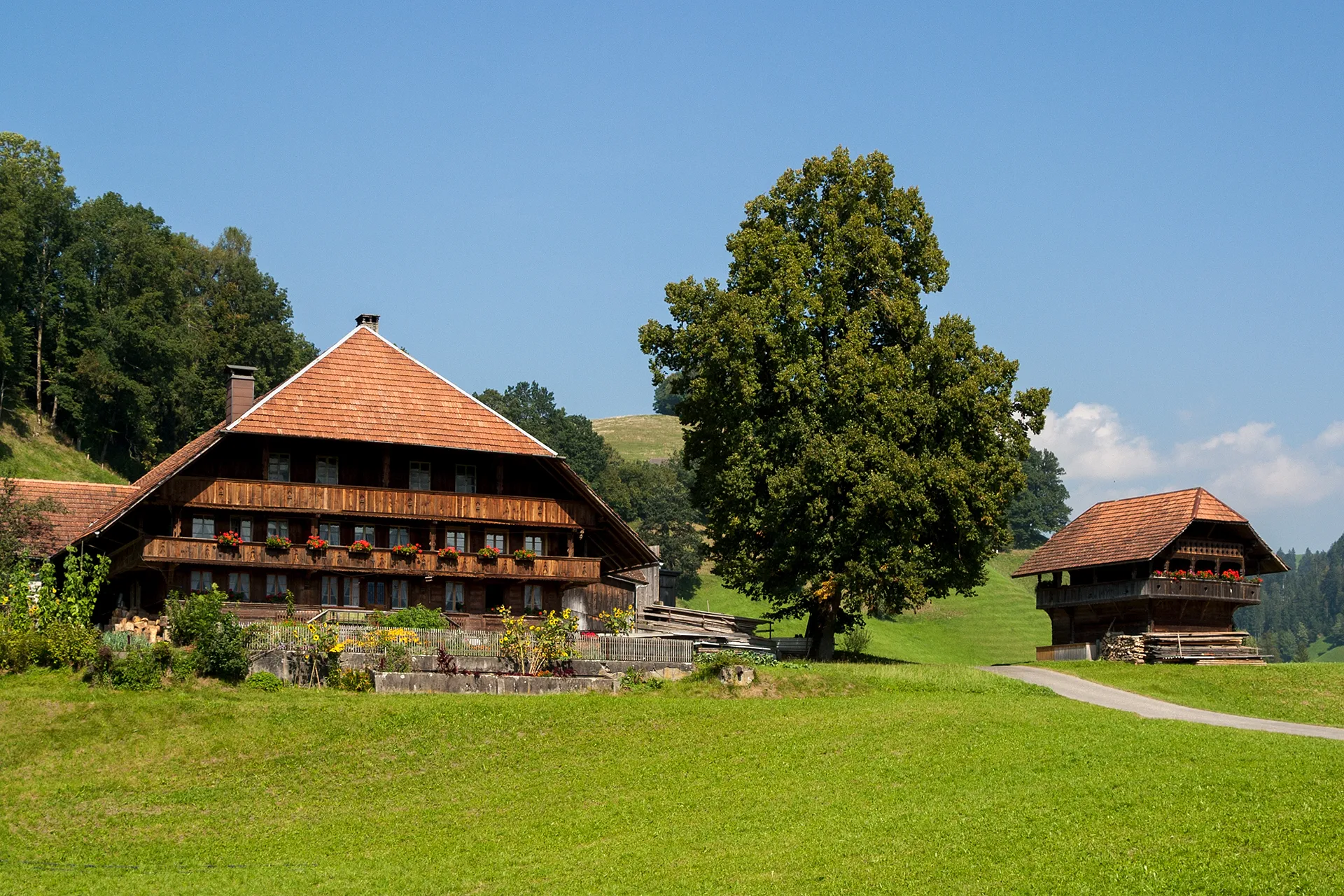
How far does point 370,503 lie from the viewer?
48844 millimetres

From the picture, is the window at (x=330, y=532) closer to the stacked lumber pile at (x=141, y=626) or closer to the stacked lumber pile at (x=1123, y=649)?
the stacked lumber pile at (x=141, y=626)

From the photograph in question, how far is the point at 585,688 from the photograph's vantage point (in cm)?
4200

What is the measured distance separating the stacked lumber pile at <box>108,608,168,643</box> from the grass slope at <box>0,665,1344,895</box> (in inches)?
145

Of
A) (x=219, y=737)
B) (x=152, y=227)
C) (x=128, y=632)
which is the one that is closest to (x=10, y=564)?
(x=128, y=632)

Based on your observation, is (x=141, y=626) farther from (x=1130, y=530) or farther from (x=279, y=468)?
(x=1130, y=530)

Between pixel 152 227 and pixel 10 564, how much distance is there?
57.8 m

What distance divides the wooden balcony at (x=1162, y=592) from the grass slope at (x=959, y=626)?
23.9 metres

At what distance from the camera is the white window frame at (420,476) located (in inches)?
1983

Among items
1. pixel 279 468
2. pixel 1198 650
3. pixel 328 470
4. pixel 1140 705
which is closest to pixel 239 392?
pixel 279 468

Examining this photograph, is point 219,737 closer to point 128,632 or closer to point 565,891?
point 128,632

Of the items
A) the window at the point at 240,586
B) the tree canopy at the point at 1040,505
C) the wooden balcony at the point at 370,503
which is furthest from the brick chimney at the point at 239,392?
the tree canopy at the point at 1040,505

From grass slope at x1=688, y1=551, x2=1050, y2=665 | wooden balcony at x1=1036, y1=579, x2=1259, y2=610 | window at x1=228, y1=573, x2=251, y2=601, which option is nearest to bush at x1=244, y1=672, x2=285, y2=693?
window at x1=228, y1=573, x2=251, y2=601

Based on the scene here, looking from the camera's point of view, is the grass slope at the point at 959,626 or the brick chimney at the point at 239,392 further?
the grass slope at the point at 959,626

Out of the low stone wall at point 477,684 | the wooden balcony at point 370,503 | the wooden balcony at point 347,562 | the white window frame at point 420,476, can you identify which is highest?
the white window frame at point 420,476
